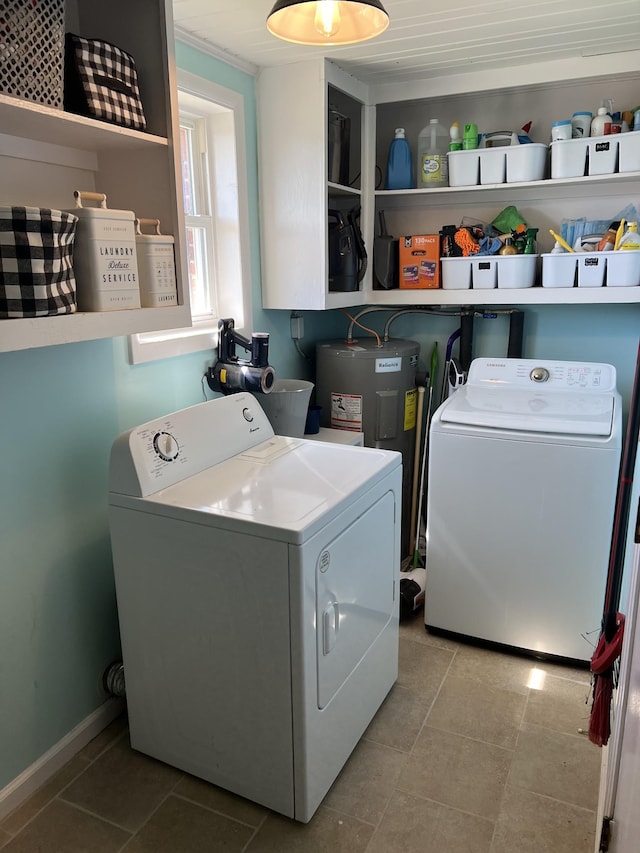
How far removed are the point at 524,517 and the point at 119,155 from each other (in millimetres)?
1801

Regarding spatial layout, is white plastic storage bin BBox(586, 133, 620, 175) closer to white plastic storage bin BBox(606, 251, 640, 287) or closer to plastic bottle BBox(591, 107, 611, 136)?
plastic bottle BBox(591, 107, 611, 136)

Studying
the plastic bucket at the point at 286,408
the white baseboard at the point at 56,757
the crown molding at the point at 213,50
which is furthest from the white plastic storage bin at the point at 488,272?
the white baseboard at the point at 56,757

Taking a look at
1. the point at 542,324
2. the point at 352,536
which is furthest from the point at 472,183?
the point at 352,536

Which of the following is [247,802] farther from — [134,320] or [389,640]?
[134,320]

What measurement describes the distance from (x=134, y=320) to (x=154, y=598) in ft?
2.56

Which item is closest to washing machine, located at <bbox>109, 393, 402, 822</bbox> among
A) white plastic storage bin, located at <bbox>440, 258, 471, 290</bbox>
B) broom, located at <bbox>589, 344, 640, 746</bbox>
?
broom, located at <bbox>589, 344, 640, 746</bbox>

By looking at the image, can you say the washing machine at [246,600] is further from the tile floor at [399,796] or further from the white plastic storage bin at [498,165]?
the white plastic storage bin at [498,165]

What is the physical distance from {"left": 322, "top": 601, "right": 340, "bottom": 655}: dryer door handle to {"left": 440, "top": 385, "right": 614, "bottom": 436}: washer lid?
3.13 feet

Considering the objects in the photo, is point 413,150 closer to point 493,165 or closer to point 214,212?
point 493,165

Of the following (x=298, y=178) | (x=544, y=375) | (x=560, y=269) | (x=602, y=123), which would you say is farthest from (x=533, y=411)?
A: (x=298, y=178)

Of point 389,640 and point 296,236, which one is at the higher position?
point 296,236

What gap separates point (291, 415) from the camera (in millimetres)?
2486

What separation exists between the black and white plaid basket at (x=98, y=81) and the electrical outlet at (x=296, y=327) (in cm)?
142

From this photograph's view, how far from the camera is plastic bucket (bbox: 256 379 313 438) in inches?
96.2
